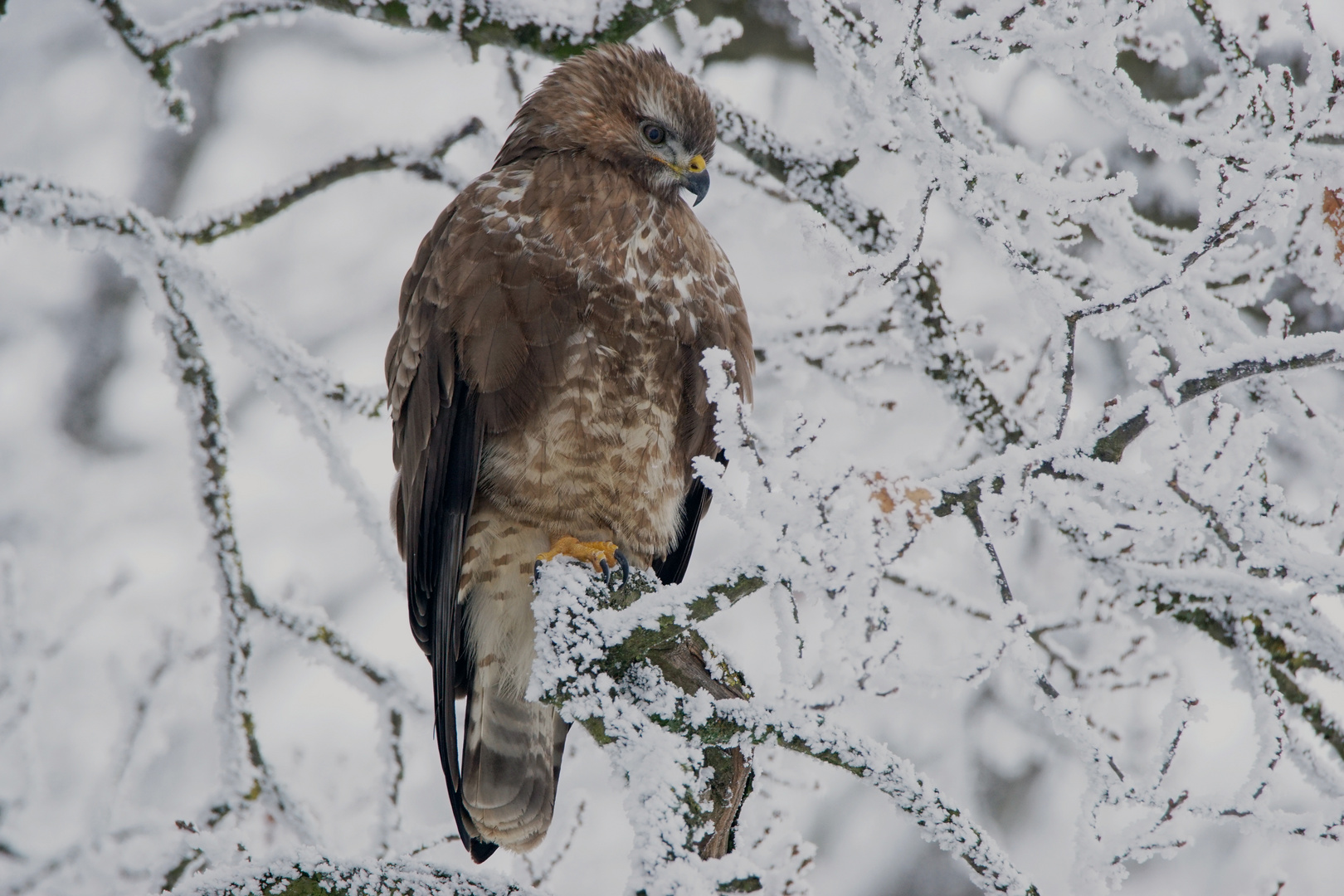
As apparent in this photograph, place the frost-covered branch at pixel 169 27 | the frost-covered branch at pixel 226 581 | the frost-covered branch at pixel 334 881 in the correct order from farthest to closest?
the frost-covered branch at pixel 169 27, the frost-covered branch at pixel 226 581, the frost-covered branch at pixel 334 881

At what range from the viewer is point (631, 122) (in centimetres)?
326

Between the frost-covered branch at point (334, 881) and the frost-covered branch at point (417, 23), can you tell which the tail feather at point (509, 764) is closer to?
the frost-covered branch at point (334, 881)

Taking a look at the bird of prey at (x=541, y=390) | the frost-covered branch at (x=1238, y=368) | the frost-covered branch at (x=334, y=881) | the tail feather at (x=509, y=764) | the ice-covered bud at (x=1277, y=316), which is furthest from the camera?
the tail feather at (x=509, y=764)

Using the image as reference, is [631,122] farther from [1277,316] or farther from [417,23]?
Result: [1277,316]

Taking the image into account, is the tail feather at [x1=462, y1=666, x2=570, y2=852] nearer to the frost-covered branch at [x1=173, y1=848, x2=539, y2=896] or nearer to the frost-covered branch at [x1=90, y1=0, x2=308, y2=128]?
the frost-covered branch at [x1=173, y1=848, x2=539, y2=896]

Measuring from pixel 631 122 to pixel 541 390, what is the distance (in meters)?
0.95

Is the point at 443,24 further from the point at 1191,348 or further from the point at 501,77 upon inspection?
the point at 1191,348

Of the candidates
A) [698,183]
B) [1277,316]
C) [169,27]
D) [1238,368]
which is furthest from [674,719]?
[169,27]

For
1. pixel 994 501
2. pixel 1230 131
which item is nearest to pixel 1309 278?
pixel 1230 131

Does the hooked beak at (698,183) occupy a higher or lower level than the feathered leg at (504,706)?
higher

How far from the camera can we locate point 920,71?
222 centimetres

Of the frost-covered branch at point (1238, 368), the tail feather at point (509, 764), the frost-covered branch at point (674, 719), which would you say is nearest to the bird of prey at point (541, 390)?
the tail feather at point (509, 764)

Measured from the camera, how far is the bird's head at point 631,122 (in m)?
3.17

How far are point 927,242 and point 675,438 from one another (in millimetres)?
1581
